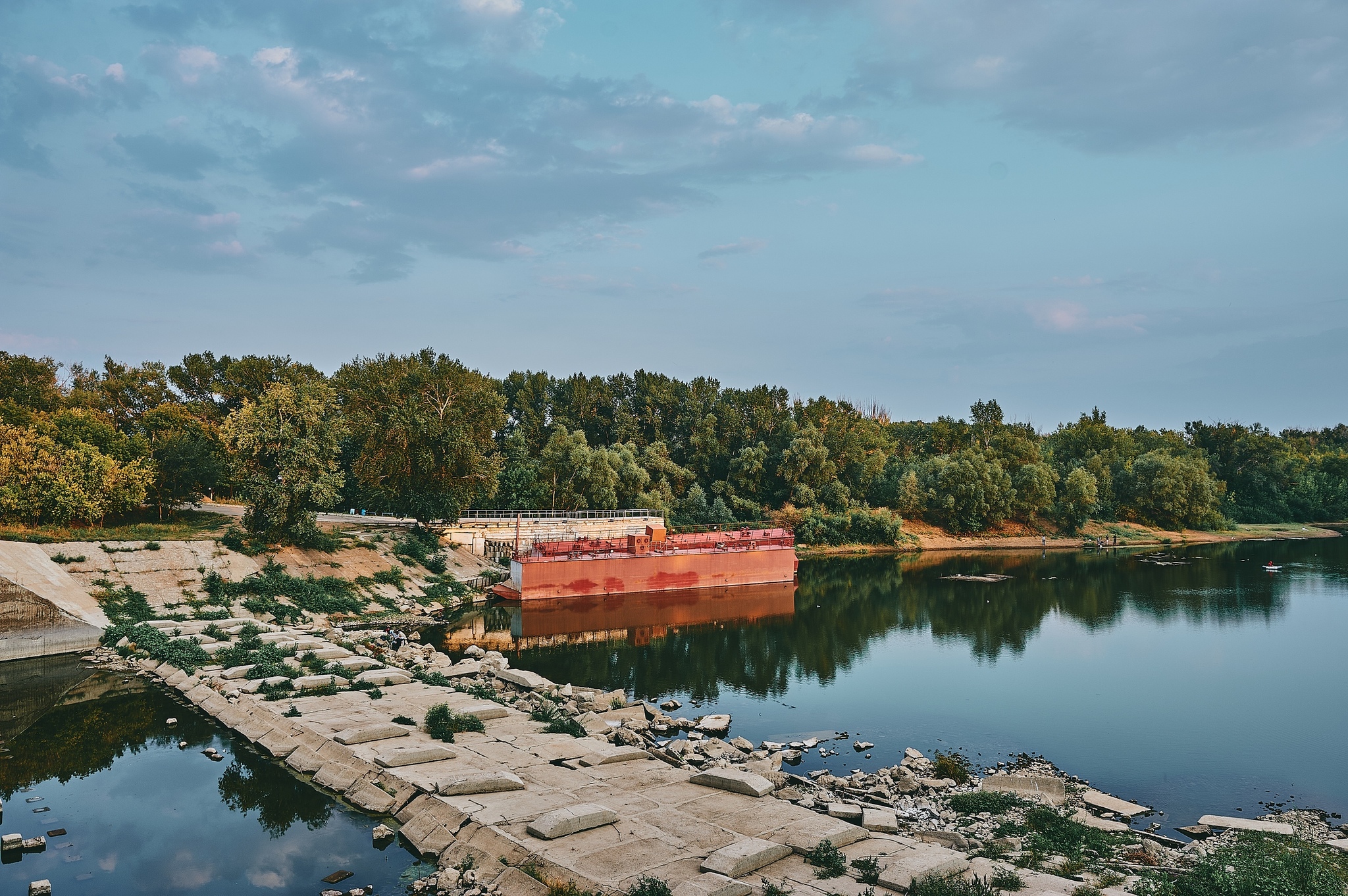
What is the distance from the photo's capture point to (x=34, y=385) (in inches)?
2569

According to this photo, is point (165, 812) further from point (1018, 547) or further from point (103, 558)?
point (1018, 547)

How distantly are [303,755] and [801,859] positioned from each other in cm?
1338

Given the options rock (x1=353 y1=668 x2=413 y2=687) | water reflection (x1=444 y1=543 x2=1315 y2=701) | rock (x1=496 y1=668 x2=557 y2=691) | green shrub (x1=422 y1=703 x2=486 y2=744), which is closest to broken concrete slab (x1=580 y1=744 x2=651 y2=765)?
green shrub (x1=422 y1=703 x2=486 y2=744)

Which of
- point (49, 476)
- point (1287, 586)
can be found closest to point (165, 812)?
point (49, 476)

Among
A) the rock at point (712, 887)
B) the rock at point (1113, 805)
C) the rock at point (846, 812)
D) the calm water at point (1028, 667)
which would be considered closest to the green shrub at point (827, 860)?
the rock at point (712, 887)

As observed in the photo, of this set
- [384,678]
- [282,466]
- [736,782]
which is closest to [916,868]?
[736,782]

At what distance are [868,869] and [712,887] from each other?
2.81 metres

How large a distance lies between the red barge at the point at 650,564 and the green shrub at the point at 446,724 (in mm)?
28287

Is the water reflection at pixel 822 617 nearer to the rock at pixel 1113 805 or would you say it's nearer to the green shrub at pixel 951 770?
the green shrub at pixel 951 770

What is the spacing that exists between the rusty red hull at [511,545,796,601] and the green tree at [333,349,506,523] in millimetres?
7021

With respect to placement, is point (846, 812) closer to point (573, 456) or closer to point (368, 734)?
point (368, 734)

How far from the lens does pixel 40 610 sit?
32.3 m

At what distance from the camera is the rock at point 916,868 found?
13750 mm

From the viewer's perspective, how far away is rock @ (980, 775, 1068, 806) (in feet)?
68.5
